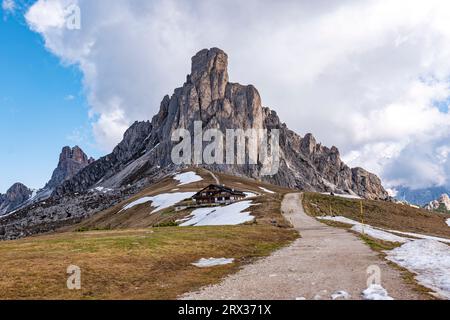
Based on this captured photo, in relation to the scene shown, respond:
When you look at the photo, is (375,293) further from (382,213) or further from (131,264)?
(382,213)

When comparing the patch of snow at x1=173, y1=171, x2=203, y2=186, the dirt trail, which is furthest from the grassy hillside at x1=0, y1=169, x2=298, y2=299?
the patch of snow at x1=173, y1=171, x2=203, y2=186

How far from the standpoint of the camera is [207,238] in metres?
35.0

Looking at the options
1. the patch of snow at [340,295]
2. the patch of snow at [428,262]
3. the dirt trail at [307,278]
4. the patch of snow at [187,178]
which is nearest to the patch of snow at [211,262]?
the dirt trail at [307,278]

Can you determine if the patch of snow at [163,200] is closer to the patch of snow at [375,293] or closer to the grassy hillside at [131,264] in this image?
the grassy hillside at [131,264]

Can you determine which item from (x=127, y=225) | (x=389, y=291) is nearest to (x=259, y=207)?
(x=127, y=225)

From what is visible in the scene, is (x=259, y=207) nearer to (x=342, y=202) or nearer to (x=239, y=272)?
(x=342, y=202)

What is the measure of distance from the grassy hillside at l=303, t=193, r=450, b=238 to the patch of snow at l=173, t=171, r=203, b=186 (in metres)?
54.9

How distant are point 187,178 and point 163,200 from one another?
149 ft

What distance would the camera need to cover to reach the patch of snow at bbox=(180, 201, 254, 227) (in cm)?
5995

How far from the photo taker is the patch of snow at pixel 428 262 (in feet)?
52.7

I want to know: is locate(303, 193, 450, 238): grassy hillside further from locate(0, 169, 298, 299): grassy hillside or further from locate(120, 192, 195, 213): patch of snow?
locate(0, 169, 298, 299): grassy hillside
